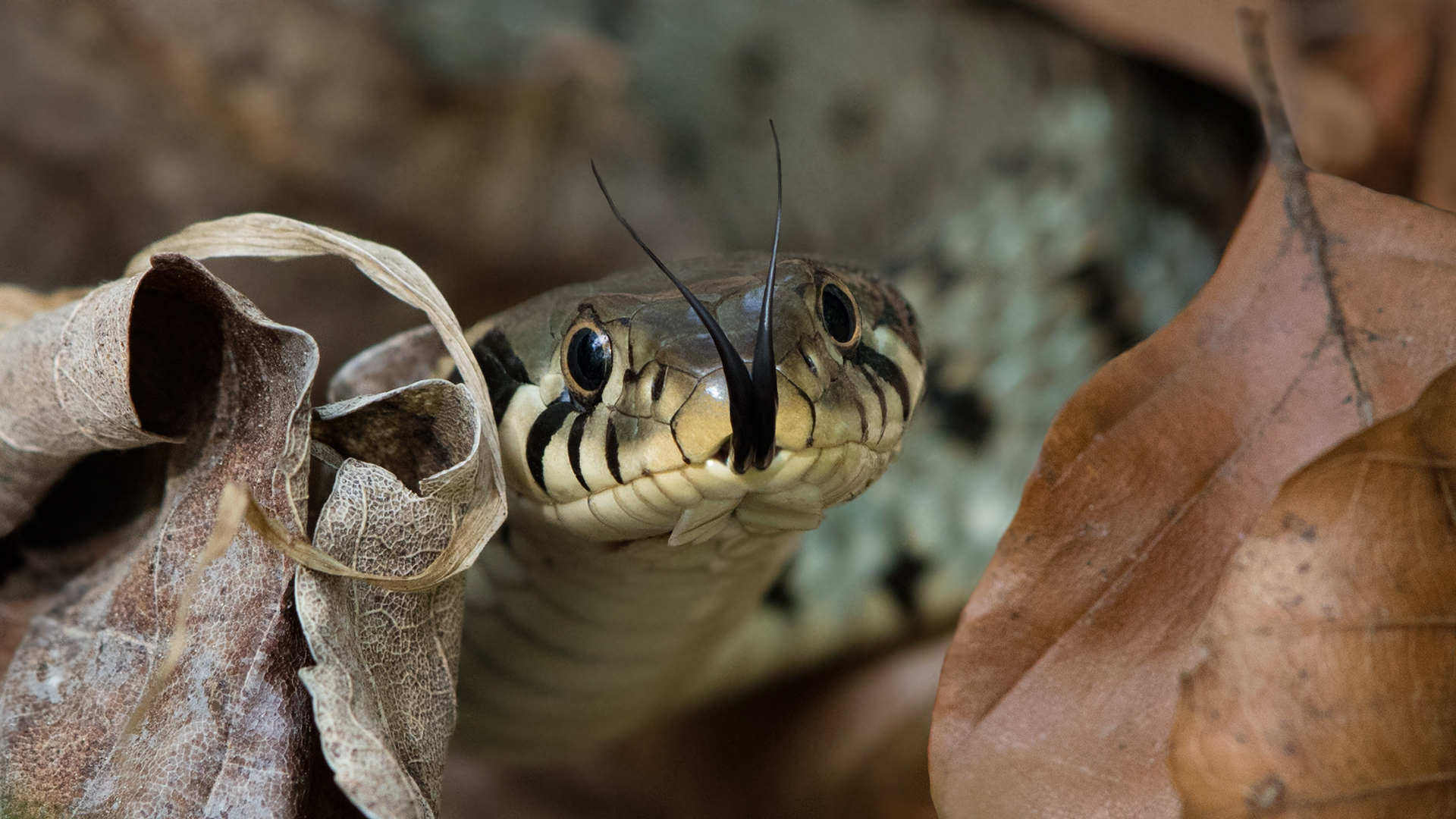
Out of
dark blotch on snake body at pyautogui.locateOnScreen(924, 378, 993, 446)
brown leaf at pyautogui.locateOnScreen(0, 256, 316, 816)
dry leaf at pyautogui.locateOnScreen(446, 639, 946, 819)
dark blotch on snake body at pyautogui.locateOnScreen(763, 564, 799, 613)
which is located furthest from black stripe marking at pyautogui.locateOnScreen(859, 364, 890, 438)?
dark blotch on snake body at pyautogui.locateOnScreen(924, 378, 993, 446)

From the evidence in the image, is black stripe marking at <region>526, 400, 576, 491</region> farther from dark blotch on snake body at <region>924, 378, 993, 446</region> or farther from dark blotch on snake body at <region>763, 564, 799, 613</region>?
dark blotch on snake body at <region>924, 378, 993, 446</region>

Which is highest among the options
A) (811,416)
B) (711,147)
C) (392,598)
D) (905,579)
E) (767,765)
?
(811,416)

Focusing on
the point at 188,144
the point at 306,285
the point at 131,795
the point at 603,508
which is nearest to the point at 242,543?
the point at 131,795

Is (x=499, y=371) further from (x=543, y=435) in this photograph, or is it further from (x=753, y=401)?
(x=753, y=401)

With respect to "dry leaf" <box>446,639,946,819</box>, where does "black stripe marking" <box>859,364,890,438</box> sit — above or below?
above

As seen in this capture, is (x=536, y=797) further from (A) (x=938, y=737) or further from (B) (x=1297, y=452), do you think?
(B) (x=1297, y=452)

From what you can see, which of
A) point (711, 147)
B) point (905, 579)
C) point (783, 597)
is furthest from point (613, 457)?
point (711, 147)
